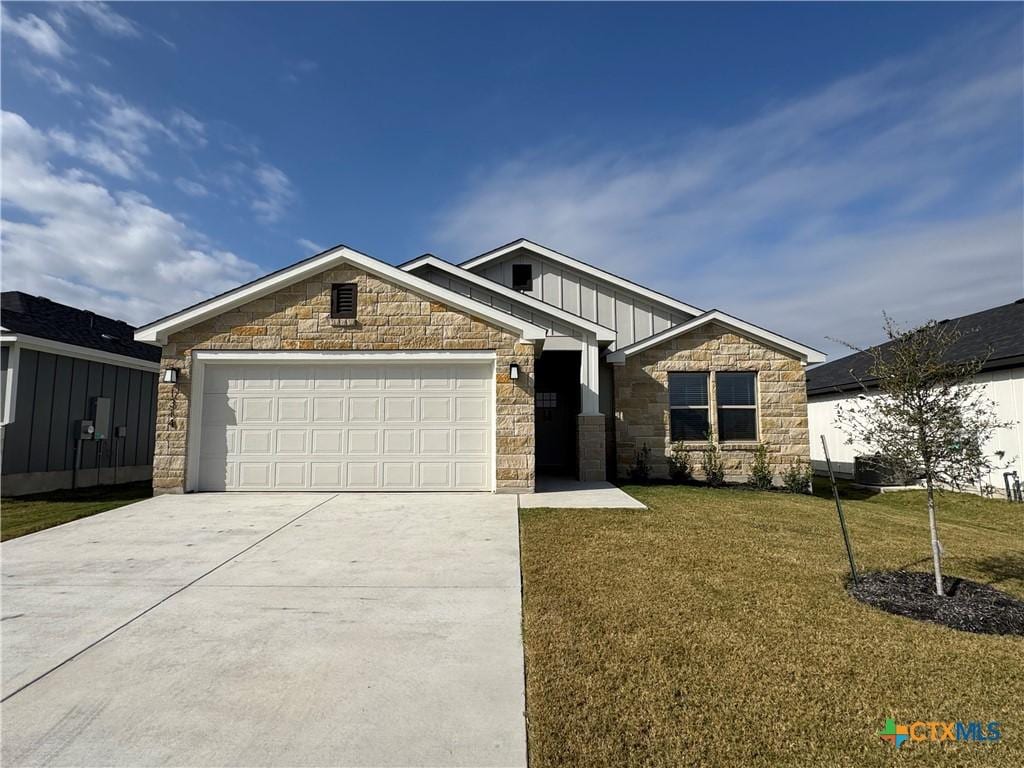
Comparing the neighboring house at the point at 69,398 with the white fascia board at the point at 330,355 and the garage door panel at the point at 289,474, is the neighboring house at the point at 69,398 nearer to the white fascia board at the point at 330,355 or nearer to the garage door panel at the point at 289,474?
the white fascia board at the point at 330,355

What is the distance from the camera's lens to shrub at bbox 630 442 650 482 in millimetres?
11562

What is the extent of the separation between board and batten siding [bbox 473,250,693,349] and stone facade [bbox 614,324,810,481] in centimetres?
191

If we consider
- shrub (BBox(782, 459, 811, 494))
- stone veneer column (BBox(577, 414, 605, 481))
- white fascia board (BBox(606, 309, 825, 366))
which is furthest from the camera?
white fascia board (BBox(606, 309, 825, 366))

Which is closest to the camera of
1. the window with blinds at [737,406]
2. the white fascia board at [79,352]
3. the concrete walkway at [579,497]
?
the concrete walkway at [579,497]

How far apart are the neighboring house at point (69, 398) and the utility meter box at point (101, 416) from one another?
0.02m

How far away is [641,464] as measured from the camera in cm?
1159

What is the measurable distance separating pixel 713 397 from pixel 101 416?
1476 cm

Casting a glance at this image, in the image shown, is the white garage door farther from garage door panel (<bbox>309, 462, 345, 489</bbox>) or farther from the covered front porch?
the covered front porch

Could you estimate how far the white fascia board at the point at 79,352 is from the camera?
33.0 ft

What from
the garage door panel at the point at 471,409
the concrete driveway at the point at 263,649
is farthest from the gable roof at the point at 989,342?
the concrete driveway at the point at 263,649

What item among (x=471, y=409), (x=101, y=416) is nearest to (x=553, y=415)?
(x=471, y=409)

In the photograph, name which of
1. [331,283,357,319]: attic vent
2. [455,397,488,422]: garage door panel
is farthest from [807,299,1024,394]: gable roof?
[331,283,357,319]: attic vent

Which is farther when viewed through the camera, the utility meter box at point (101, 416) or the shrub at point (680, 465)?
the utility meter box at point (101, 416)

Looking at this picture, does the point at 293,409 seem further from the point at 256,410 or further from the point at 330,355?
the point at 330,355
